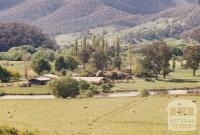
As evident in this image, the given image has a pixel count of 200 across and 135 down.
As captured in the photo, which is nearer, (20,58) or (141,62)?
(141,62)

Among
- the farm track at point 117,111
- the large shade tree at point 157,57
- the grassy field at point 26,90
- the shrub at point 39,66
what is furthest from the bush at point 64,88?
the large shade tree at point 157,57

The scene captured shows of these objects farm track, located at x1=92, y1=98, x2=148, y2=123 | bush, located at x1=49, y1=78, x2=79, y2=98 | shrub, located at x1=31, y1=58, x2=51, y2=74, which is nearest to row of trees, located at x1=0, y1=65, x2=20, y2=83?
shrub, located at x1=31, y1=58, x2=51, y2=74

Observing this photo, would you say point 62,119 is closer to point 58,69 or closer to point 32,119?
point 32,119

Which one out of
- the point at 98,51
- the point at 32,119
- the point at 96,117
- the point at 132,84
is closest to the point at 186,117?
the point at 96,117

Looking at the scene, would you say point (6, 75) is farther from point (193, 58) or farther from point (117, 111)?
point (117, 111)

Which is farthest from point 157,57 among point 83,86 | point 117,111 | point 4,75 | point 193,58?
point 117,111

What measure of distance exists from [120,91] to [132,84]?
14.7 metres

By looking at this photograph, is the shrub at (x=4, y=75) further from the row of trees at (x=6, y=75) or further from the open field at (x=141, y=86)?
the open field at (x=141, y=86)

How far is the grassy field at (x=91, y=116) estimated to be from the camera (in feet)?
140

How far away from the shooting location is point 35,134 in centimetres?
3350

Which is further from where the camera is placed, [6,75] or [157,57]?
[157,57]

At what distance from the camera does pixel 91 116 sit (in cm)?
5188

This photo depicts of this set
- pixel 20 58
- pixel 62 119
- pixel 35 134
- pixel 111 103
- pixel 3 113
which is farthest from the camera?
pixel 20 58

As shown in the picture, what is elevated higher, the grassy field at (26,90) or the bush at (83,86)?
the bush at (83,86)
